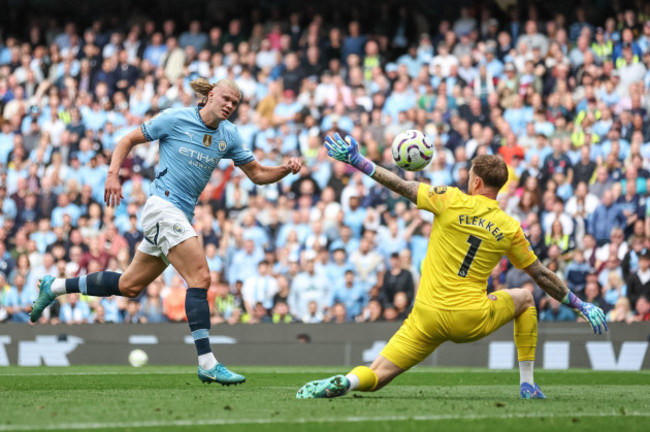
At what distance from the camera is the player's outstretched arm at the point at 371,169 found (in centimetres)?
767

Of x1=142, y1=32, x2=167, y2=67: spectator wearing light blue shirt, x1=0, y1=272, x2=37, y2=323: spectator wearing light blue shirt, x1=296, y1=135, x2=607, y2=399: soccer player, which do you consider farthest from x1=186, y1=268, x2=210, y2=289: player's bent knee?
x1=142, y1=32, x2=167, y2=67: spectator wearing light blue shirt

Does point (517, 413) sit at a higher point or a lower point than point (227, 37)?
lower

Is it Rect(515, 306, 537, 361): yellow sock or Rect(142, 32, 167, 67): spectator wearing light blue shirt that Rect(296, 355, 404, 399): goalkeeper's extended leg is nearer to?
Rect(515, 306, 537, 361): yellow sock

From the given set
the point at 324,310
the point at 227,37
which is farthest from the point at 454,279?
the point at 227,37

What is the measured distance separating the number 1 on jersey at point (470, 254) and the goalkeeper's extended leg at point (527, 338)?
0.57 metres

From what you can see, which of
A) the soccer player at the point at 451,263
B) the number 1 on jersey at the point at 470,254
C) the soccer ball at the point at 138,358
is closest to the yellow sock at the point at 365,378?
the soccer player at the point at 451,263

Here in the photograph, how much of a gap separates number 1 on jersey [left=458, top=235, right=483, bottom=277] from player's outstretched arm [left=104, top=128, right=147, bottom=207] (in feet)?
9.89

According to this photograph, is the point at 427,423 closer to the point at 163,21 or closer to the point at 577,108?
the point at 577,108

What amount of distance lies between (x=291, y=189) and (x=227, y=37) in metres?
6.01

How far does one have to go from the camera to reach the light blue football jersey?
934 cm

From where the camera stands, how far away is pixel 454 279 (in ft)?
25.3

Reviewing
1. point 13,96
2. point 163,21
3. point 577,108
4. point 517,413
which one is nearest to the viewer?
point 517,413

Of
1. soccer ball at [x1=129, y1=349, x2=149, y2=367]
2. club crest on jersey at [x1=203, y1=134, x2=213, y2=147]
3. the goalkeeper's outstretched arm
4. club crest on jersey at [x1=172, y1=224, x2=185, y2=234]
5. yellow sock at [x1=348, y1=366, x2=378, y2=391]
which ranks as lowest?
soccer ball at [x1=129, y1=349, x2=149, y2=367]

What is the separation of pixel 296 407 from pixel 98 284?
10.7 feet
